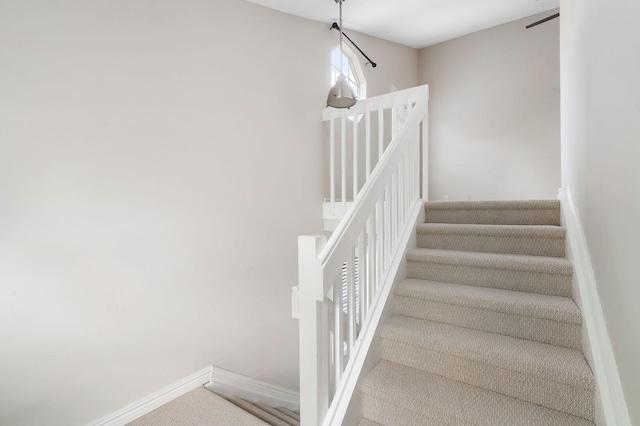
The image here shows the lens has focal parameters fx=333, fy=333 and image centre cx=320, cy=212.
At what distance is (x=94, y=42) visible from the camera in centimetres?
191

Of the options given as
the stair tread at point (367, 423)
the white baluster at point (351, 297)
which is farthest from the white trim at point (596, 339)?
the white baluster at point (351, 297)

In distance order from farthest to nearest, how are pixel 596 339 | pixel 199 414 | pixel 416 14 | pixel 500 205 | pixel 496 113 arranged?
pixel 496 113 < pixel 416 14 < pixel 500 205 < pixel 199 414 < pixel 596 339

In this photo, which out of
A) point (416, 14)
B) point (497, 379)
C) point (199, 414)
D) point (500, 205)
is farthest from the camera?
point (416, 14)

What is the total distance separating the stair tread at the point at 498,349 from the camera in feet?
4.30

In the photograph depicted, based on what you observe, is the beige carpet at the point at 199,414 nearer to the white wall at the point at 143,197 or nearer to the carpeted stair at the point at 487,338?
the white wall at the point at 143,197

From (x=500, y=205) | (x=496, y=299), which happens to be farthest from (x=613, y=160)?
(x=500, y=205)

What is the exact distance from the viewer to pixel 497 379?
1.44 meters

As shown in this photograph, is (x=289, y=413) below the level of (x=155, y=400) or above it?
below

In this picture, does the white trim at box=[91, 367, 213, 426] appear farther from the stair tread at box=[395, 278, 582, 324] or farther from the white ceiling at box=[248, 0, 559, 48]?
the white ceiling at box=[248, 0, 559, 48]

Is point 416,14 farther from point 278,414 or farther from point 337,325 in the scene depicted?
point 278,414

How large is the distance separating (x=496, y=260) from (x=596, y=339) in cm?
64

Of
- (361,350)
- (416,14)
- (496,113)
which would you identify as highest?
(416,14)

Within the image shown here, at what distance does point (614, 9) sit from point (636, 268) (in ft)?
2.91

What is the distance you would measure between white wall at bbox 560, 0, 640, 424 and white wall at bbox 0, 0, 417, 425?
204 cm
